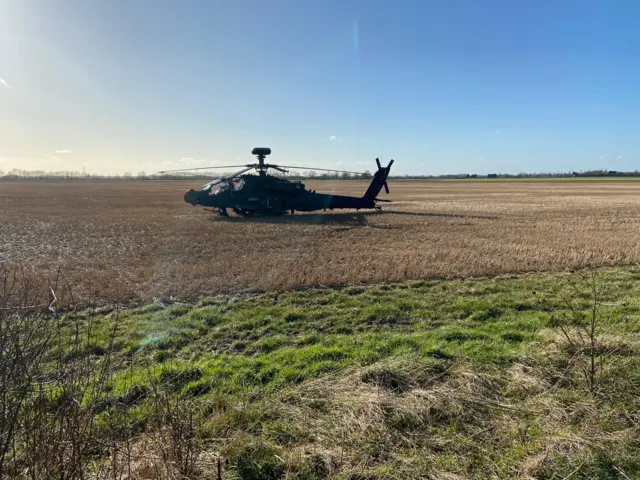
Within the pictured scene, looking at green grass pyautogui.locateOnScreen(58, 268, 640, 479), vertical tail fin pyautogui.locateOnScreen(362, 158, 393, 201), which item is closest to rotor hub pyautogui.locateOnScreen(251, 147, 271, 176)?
vertical tail fin pyautogui.locateOnScreen(362, 158, 393, 201)

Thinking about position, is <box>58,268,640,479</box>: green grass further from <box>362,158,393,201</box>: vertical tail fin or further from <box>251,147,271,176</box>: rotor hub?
<box>362,158,393,201</box>: vertical tail fin

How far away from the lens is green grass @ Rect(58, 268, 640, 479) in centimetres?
336

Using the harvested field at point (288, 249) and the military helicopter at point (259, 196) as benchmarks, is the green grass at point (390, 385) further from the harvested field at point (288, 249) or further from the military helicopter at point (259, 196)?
the military helicopter at point (259, 196)

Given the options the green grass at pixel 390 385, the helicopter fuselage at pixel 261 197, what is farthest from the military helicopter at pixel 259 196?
the green grass at pixel 390 385

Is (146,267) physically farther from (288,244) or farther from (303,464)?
(303,464)

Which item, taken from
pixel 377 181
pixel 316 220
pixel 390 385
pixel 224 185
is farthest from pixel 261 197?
pixel 390 385

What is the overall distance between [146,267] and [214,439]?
8530mm

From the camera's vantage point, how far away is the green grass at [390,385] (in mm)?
3357

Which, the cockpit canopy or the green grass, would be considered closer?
the green grass

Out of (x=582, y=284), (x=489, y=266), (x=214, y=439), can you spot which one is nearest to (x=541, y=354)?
(x=214, y=439)

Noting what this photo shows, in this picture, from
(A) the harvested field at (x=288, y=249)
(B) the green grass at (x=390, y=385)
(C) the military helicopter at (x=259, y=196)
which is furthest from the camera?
(C) the military helicopter at (x=259, y=196)

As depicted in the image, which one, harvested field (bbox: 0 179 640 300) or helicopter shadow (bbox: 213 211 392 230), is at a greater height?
helicopter shadow (bbox: 213 211 392 230)

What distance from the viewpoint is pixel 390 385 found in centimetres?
458

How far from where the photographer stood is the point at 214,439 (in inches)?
142
